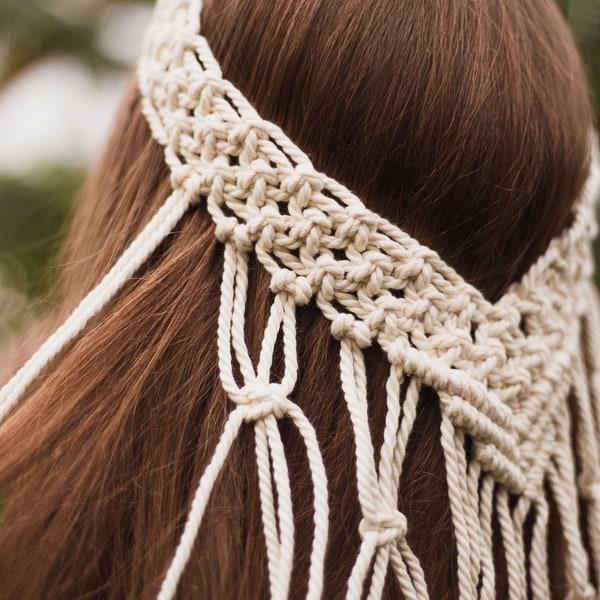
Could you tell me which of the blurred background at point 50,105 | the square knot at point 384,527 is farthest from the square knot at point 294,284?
→ the blurred background at point 50,105

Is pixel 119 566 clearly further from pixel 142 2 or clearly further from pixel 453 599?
pixel 142 2

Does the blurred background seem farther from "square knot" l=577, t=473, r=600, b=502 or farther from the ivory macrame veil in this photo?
"square knot" l=577, t=473, r=600, b=502

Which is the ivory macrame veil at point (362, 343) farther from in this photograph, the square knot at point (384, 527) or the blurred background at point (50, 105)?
the blurred background at point (50, 105)

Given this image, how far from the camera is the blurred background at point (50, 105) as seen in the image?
130 centimetres

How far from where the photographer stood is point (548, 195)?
62 centimetres

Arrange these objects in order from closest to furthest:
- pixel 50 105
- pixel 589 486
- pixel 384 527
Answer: pixel 384 527, pixel 589 486, pixel 50 105

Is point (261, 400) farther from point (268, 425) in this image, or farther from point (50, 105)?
point (50, 105)

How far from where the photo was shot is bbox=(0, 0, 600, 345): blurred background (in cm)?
130

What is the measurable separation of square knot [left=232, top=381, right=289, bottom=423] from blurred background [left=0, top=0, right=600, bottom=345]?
862mm

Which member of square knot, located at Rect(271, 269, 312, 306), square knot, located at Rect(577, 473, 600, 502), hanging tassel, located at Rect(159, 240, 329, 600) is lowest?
hanging tassel, located at Rect(159, 240, 329, 600)

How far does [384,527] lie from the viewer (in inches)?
21.0

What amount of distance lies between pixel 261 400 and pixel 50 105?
118 centimetres

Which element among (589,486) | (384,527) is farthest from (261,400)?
(589,486)

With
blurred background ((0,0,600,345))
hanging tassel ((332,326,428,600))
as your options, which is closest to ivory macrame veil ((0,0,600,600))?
hanging tassel ((332,326,428,600))
